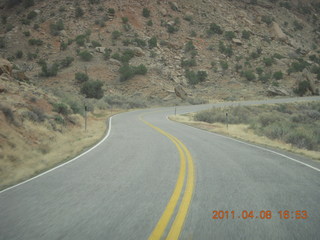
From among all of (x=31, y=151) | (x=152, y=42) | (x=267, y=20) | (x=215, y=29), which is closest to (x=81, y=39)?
(x=152, y=42)

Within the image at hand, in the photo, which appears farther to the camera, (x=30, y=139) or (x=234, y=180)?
(x=30, y=139)

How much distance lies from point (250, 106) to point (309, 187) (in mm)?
27325

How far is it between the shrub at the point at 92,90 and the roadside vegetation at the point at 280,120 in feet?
61.0

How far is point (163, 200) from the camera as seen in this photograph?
406 cm

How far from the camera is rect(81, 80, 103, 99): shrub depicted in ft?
117

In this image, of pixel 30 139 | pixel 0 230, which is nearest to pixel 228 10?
pixel 30 139

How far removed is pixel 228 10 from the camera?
70.4m

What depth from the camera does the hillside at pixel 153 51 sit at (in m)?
42.2

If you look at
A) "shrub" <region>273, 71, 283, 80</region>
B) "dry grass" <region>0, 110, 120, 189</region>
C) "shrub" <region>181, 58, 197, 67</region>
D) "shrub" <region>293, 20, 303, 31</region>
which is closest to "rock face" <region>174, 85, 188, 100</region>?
"shrub" <region>181, 58, 197, 67</region>

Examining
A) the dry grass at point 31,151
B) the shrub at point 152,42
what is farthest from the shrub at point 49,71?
the dry grass at point 31,151

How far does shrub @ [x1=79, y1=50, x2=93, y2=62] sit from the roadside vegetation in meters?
30.6

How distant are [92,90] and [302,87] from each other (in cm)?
3978

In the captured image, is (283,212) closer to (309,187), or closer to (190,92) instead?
(309,187)

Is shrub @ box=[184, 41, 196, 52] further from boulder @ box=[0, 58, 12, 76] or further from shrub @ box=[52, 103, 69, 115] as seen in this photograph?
shrub @ box=[52, 103, 69, 115]
